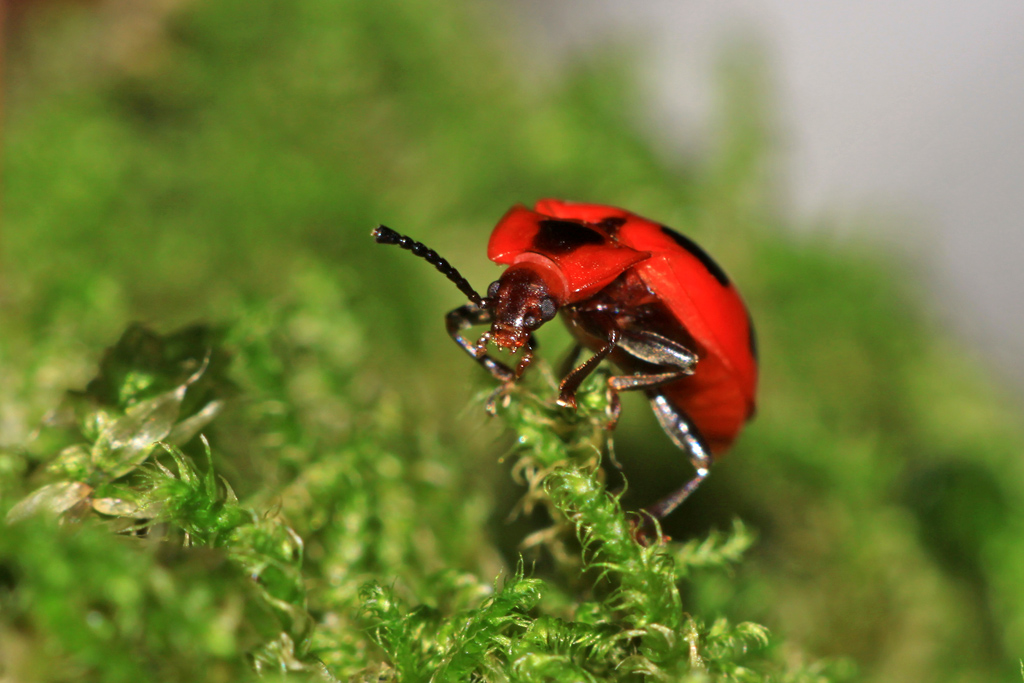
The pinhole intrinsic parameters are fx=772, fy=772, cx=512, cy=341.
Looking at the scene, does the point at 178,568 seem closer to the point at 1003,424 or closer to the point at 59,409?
the point at 59,409

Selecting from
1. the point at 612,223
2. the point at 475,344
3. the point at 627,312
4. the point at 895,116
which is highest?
the point at 895,116

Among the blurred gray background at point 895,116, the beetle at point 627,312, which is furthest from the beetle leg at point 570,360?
the blurred gray background at point 895,116

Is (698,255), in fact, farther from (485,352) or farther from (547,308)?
(485,352)

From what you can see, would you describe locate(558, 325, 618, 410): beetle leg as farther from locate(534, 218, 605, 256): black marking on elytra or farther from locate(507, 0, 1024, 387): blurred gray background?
locate(507, 0, 1024, 387): blurred gray background

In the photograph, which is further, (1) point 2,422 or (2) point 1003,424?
(2) point 1003,424

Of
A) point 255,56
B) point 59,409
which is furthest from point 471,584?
point 255,56

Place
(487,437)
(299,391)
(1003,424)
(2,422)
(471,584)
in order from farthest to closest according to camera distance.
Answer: (1003,424) < (487,437) < (299,391) < (2,422) < (471,584)

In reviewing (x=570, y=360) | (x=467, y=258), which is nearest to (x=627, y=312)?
(x=570, y=360)
